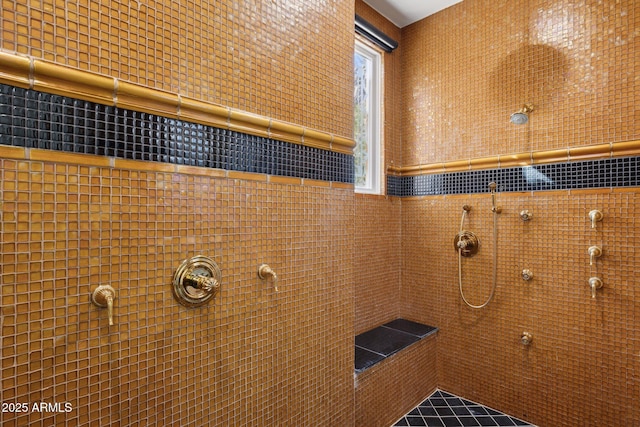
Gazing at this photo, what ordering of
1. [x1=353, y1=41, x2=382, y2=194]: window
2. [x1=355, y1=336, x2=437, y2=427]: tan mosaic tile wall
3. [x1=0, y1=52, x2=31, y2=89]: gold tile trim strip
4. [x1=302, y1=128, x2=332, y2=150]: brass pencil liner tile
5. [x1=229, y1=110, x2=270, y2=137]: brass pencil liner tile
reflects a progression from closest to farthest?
[x1=0, y1=52, x2=31, y2=89]: gold tile trim strip → [x1=229, y1=110, x2=270, y2=137]: brass pencil liner tile → [x1=302, y1=128, x2=332, y2=150]: brass pencil liner tile → [x1=355, y1=336, x2=437, y2=427]: tan mosaic tile wall → [x1=353, y1=41, x2=382, y2=194]: window

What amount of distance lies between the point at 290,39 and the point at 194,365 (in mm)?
1336

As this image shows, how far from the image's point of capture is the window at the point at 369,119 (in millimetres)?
2652

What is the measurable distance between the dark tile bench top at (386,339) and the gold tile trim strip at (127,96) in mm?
1392

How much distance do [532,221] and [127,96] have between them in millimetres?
2293

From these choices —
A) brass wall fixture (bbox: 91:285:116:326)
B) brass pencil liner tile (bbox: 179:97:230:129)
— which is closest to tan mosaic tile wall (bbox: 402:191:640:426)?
brass pencil liner tile (bbox: 179:97:230:129)

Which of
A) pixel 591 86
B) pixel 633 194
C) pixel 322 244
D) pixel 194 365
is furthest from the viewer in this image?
pixel 591 86

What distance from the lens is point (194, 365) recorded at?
1138 millimetres

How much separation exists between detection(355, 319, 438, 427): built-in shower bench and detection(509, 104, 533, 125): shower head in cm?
157

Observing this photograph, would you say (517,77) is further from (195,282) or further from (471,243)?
(195,282)

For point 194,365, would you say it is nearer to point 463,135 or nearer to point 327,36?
point 327,36

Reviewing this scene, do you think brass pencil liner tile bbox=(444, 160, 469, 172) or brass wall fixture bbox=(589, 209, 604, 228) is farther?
brass pencil liner tile bbox=(444, 160, 469, 172)

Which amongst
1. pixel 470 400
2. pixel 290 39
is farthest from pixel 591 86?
pixel 470 400

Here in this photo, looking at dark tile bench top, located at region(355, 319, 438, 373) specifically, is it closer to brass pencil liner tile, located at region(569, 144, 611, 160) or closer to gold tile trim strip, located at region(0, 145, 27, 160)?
brass pencil liner tile, located at region(569, 144, 611, 160)

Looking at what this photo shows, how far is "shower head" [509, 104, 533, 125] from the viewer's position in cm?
205
